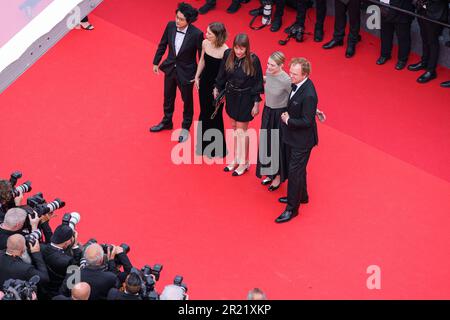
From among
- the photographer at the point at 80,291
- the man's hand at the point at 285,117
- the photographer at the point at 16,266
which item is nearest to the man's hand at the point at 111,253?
the photographer at the point at 16,266

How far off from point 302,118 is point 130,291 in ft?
6.76

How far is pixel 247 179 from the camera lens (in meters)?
7.15

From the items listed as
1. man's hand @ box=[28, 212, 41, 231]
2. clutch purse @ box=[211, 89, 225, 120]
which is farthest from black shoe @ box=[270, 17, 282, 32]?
man's hand @ box=[28, 212, 41, 231]

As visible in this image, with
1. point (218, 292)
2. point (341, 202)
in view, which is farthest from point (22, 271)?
point (341, 202)

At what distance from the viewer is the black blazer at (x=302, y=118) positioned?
19.8 ft

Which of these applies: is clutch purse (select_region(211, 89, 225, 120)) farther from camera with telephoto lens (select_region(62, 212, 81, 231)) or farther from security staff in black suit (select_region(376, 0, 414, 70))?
Result: security staff in black suit (select_region(376, 0, 414, 70))

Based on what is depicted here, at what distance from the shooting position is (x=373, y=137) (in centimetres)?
757

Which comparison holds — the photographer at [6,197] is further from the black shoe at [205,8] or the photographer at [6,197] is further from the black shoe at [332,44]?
the black shoe at [205,8]

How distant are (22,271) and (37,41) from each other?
2.33 m

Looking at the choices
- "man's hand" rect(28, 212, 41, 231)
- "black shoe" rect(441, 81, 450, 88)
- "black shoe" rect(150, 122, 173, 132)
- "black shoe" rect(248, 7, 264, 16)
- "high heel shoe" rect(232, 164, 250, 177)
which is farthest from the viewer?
"black shoe" rect(248, 7, 264, 16)

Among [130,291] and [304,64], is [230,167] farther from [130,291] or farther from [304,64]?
[130,291]

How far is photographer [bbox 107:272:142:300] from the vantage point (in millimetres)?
4785

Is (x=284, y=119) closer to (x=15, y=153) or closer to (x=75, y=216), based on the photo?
(x=75, y=216)

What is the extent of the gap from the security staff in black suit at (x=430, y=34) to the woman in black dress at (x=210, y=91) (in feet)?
7.87
